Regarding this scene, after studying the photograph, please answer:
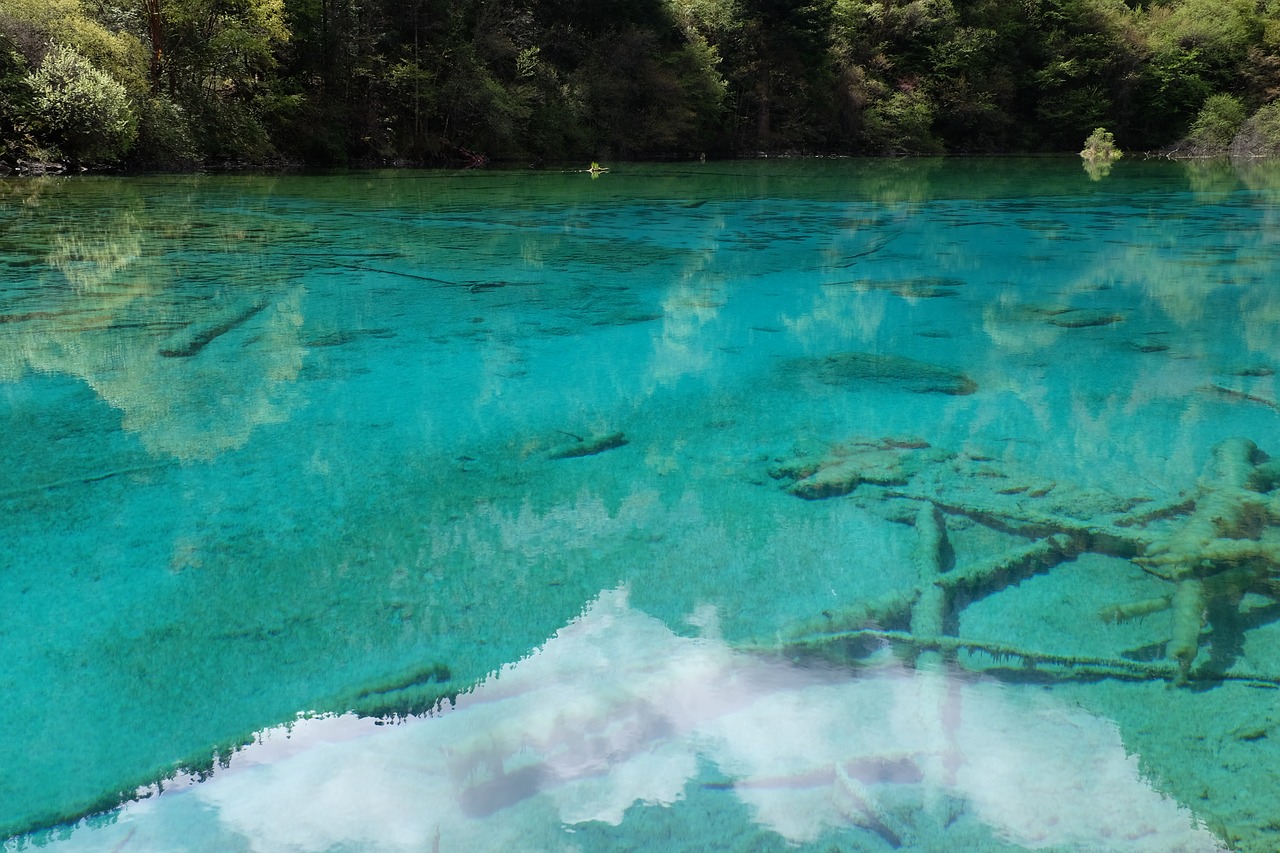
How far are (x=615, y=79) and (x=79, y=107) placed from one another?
49.4 feet

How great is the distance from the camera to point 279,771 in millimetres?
1629

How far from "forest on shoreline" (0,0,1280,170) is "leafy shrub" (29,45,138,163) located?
0.03m

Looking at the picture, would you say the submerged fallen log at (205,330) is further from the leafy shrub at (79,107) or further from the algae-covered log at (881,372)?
the leafy shrub at (79,107)

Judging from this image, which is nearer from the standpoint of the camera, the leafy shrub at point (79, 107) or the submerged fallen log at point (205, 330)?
the submerged fallen log at point (205, 330)

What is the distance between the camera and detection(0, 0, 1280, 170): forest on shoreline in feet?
55.6

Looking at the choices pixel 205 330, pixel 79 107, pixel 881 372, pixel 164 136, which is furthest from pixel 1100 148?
pixel 205 330

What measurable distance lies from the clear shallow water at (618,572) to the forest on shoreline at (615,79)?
13776 mm

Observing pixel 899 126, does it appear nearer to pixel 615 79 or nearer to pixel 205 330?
pixel 615 79

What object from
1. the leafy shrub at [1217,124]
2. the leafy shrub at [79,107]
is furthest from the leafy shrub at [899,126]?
the leafy shrub at [79,107]

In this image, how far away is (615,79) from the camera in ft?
86.6

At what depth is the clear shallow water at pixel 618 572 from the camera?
158cm

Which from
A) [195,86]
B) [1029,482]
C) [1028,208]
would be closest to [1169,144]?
[1028,208]

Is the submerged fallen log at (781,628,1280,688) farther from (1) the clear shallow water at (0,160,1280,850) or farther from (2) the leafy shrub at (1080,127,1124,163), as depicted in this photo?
(2) the leafy shrub at (1080,127,1124,163)

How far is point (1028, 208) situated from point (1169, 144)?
87.8 ft
